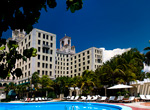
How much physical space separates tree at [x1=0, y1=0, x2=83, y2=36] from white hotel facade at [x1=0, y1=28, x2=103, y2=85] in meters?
40.1

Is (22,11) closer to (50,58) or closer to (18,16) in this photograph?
(18,16)

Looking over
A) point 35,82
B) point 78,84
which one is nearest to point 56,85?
point 35,82

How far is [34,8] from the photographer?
87.4 inches

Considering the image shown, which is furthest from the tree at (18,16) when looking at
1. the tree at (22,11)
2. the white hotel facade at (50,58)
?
the white hotel facade at (50,58)

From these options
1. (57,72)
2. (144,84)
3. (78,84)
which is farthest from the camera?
(57,72)

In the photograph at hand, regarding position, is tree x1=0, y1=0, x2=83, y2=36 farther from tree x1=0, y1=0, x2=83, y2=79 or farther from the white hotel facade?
the white hotel facade

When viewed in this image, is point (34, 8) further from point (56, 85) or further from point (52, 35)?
point (52, 35)

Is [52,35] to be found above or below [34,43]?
above

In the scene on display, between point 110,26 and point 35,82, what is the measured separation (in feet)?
88.5

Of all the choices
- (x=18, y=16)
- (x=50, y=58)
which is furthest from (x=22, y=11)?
(x=50, y=58)

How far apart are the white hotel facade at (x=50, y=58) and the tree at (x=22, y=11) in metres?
40.1

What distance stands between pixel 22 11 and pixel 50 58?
5469cm

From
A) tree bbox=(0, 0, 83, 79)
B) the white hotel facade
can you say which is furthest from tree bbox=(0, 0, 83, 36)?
the white hotel facade

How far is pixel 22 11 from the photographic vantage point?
2.23m
